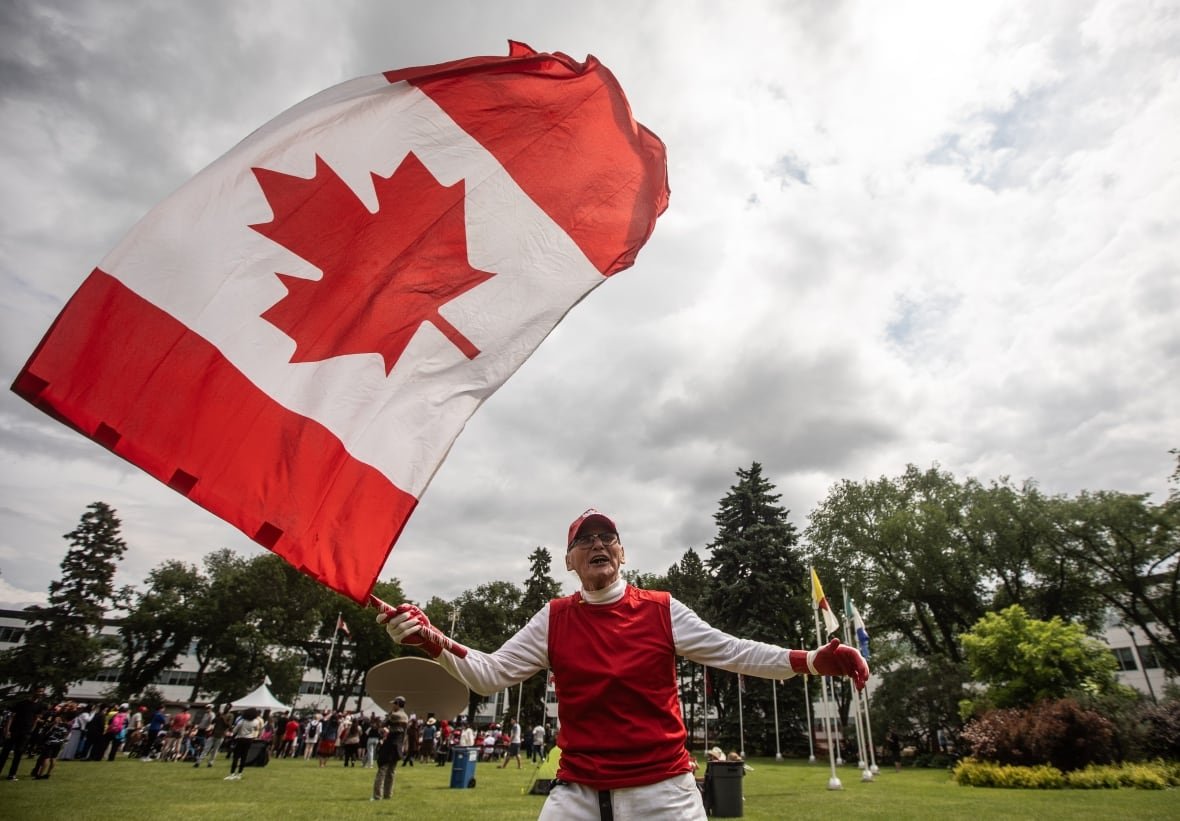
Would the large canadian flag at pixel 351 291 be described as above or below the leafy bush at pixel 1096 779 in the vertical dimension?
above

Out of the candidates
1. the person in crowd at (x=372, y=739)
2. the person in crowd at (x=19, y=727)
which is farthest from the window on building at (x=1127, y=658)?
the person in crowd at (x=19, y=727)

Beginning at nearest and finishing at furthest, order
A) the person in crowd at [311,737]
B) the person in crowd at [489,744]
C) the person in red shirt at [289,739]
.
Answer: the person in red shirt at [289,739] < the person in crowd at [311,737] < the person in crowd at [489,744]

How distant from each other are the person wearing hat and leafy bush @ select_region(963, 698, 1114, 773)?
23.5 metres

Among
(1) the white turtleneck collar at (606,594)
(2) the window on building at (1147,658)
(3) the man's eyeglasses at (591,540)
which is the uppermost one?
(2) the window on building at (1147,658)

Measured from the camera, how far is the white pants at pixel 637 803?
2.86 m

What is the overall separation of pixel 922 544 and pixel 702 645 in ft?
144

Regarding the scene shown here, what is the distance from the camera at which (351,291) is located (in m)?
3.89

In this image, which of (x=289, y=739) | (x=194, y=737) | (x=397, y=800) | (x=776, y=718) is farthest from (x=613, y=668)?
(x=776, y=718)

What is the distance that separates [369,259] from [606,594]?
246 cm

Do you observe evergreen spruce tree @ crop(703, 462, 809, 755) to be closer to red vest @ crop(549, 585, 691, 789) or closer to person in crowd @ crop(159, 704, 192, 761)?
person in crowd @ crop(159, 704, 192, 761)

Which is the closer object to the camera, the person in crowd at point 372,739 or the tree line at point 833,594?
the person in crowd at point 372,739

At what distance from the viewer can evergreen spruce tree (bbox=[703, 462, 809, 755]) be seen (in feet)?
135

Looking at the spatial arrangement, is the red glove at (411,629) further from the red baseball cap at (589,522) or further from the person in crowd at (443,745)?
the person in crowd at (443,745)

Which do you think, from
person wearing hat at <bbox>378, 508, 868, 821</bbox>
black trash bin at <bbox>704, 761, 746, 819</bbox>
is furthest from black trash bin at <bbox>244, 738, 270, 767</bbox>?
person wearing hat at <bbox>378, 508, 868, 821</bbox>
